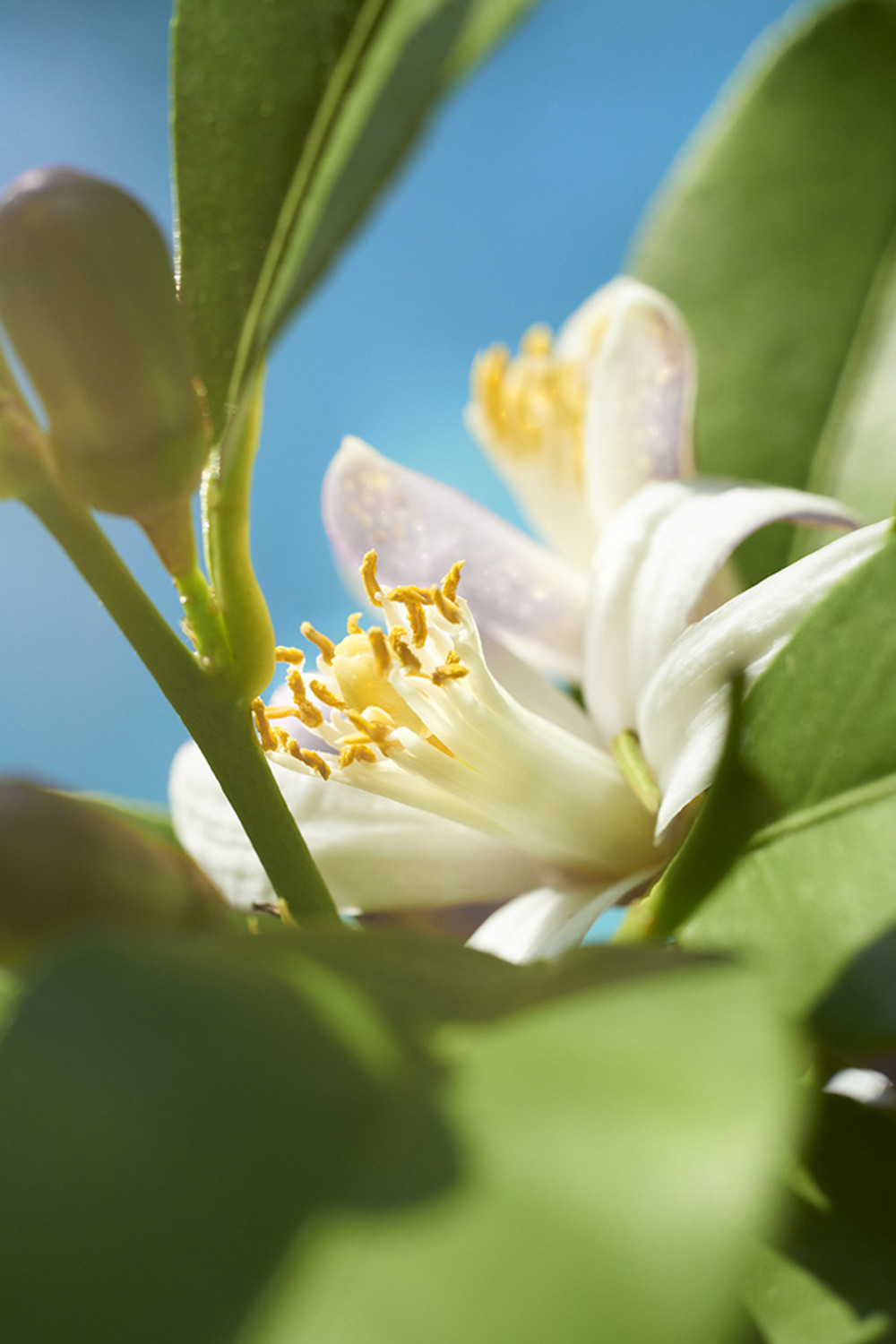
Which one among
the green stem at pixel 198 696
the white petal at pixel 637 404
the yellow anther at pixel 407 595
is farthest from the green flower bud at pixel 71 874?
the white petal at pixel 637 404

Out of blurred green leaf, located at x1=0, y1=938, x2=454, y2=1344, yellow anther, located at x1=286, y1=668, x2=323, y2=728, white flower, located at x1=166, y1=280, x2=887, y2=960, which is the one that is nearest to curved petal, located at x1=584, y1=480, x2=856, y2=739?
white flower, located at x1=166, y1=280, x2=887, y2=960

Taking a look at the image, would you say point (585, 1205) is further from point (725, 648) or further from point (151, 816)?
point (151, 816)

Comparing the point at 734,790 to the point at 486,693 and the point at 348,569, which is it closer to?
the point at 486,693

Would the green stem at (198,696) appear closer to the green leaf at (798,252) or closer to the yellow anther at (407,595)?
the yellow anther at (407,595)

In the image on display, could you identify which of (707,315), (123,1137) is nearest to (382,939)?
(123,1137)

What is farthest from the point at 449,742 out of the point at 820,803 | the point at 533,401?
the point at 533,401

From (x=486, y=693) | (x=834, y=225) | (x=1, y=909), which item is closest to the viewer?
(x=1, y=909)

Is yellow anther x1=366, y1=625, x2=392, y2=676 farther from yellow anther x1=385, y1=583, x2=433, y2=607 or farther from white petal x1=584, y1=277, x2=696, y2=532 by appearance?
white petal x1=584, y1=277, x2=696, y2=532
